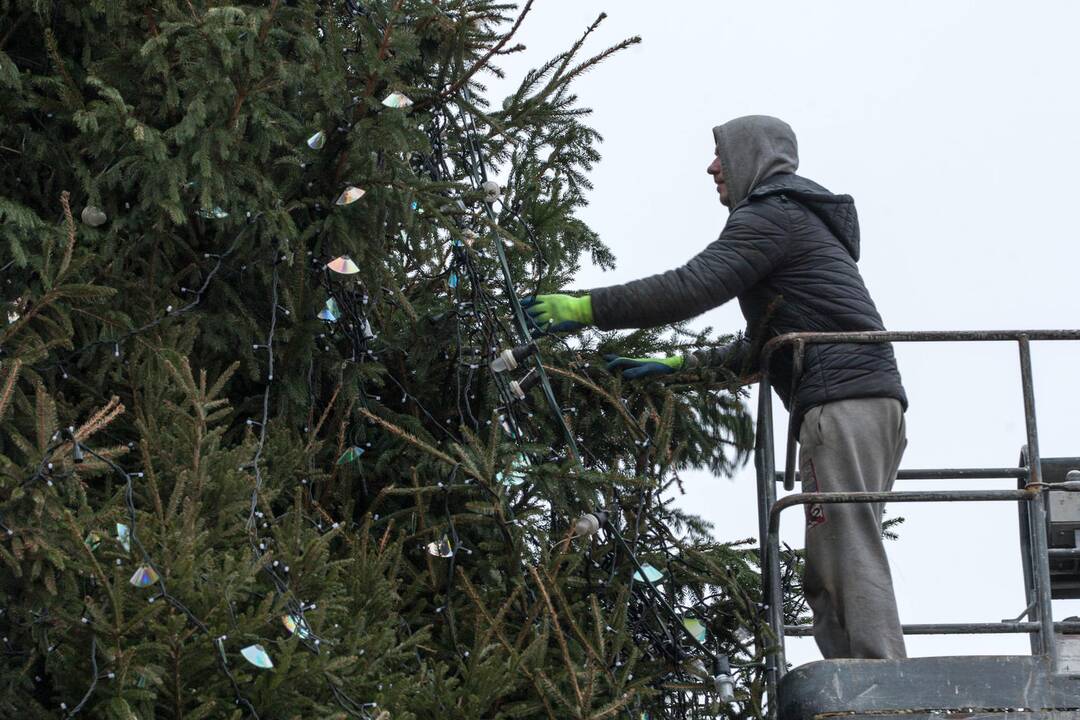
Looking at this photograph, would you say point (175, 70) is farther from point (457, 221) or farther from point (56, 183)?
point (457, 221)

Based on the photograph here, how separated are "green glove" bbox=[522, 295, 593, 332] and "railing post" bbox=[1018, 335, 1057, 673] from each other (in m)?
1.70

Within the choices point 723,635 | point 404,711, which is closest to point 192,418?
point 404,711

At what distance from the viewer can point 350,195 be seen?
7.12m

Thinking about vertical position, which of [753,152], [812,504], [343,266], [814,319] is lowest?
[812,504]

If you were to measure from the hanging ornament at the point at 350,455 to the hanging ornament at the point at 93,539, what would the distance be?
1.55 metres

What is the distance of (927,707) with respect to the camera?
6.10 m

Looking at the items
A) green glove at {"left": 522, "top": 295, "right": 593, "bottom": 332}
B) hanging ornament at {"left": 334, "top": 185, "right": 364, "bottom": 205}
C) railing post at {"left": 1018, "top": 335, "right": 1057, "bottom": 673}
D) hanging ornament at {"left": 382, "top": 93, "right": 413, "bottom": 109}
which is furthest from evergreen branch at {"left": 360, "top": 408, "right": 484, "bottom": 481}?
railing post at {"left": 1018, "top": 335, "right": 1057, "bottom": 673}

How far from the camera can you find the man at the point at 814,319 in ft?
21.7

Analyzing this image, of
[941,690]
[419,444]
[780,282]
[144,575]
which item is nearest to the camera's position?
[144,575]

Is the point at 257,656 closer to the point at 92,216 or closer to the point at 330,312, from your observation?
the point at 330,312

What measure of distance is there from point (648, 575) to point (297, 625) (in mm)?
1762

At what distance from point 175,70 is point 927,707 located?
3.75 meters

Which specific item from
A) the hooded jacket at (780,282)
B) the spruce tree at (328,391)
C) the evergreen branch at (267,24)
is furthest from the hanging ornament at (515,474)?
the evergreen branch at (267,24)

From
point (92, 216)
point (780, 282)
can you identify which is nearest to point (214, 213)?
point (92, 216)
